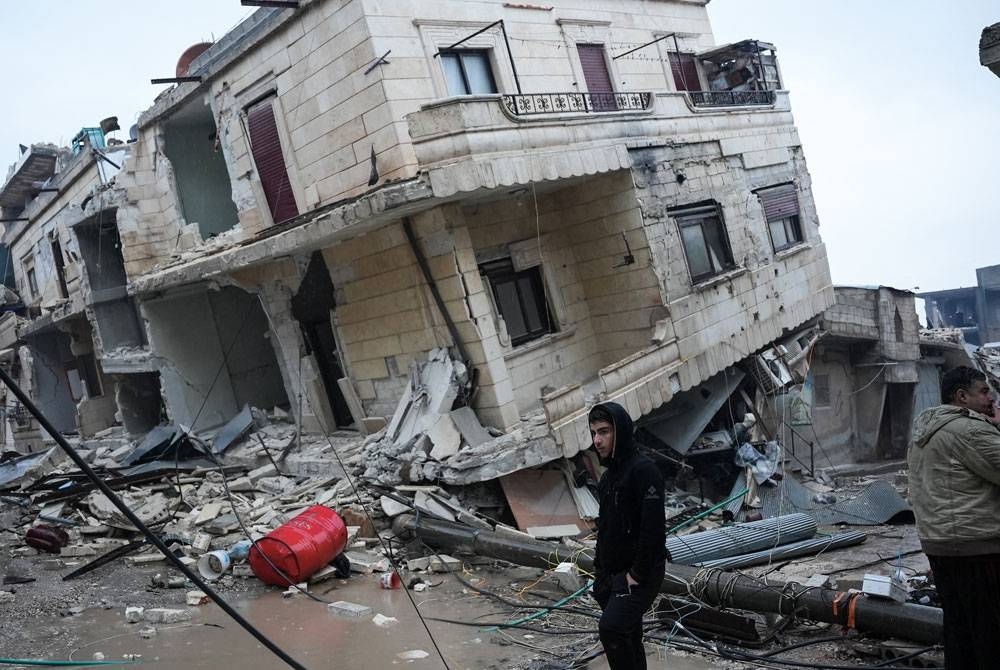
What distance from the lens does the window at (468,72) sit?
11.5 metres

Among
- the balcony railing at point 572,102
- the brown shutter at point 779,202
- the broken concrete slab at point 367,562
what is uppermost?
the balcony railing at point 572,102

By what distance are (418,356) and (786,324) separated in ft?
24.4

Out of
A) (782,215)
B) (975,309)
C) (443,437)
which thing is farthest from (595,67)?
(975,309)

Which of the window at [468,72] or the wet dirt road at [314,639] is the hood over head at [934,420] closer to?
the wet dirt road at [314,639]

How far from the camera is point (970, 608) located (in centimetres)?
406

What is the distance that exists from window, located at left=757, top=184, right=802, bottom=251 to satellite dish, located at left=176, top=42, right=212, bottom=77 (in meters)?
10.7

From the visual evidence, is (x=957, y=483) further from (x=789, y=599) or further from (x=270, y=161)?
(x=270, y=161)

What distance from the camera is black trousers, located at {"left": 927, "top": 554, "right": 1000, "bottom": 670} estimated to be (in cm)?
400

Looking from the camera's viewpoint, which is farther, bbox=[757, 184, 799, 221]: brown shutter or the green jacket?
bbox=[757, 184, 799, 221]: brown shutter

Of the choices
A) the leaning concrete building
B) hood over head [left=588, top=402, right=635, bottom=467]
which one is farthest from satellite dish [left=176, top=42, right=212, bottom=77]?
hood over head [left=588, top=402, right=635, bottom=467]

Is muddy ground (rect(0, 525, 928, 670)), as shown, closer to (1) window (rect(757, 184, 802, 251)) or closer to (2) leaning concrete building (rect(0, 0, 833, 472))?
(2) leaning concrete building (rect(0, 0, 833, 472))

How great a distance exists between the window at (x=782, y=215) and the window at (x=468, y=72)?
6003mm

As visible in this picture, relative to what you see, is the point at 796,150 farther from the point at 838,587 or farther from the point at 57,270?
the point at 57,270

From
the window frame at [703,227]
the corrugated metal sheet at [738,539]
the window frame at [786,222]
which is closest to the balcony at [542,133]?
the window frame at [703,227]
